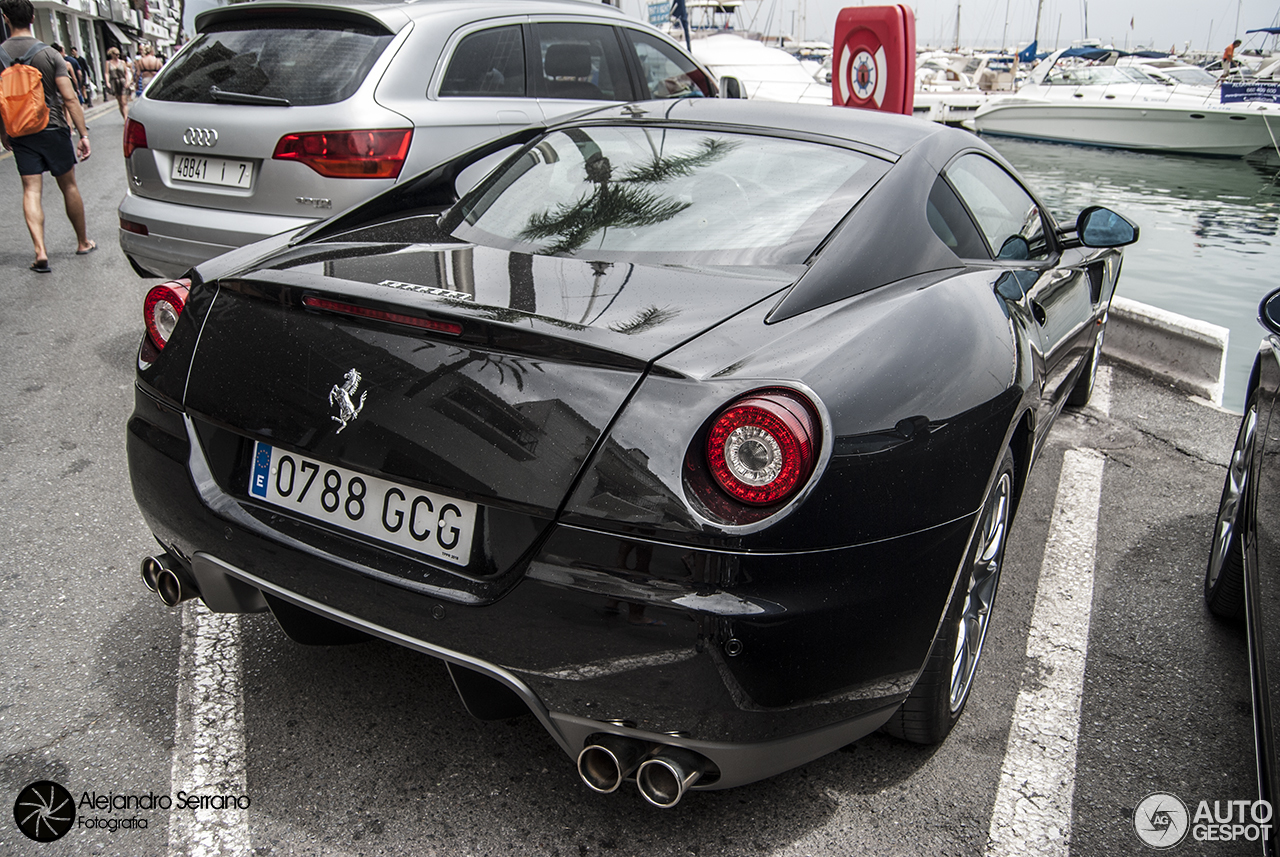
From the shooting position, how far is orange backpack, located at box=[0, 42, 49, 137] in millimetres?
6691

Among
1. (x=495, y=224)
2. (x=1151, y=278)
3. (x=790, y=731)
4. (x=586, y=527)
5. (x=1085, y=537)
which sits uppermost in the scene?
(x=495, y=224)

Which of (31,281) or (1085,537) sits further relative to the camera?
(31,281)

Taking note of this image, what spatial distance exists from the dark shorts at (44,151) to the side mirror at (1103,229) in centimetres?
675

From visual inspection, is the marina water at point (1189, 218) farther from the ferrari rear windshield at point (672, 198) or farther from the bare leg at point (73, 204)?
the bare leg at point (73, 204)

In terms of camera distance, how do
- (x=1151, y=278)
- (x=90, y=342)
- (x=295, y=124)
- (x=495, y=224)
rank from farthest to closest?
(x=1151, y=278) < (x=90, y=342) < (x=295, y=124) < (x=495, y=224)

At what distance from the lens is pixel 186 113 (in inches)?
185

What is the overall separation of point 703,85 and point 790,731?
5.45 meters

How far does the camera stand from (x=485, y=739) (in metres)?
2.30

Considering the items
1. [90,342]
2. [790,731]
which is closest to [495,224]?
[790,731]

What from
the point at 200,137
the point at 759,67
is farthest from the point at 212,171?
the point at 759,67

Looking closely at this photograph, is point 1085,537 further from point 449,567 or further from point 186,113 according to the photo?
point 186,113

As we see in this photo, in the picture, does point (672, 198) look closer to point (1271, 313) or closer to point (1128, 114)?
point (1271, 313)

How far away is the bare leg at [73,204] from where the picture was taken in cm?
725

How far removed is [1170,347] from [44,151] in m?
7.64
